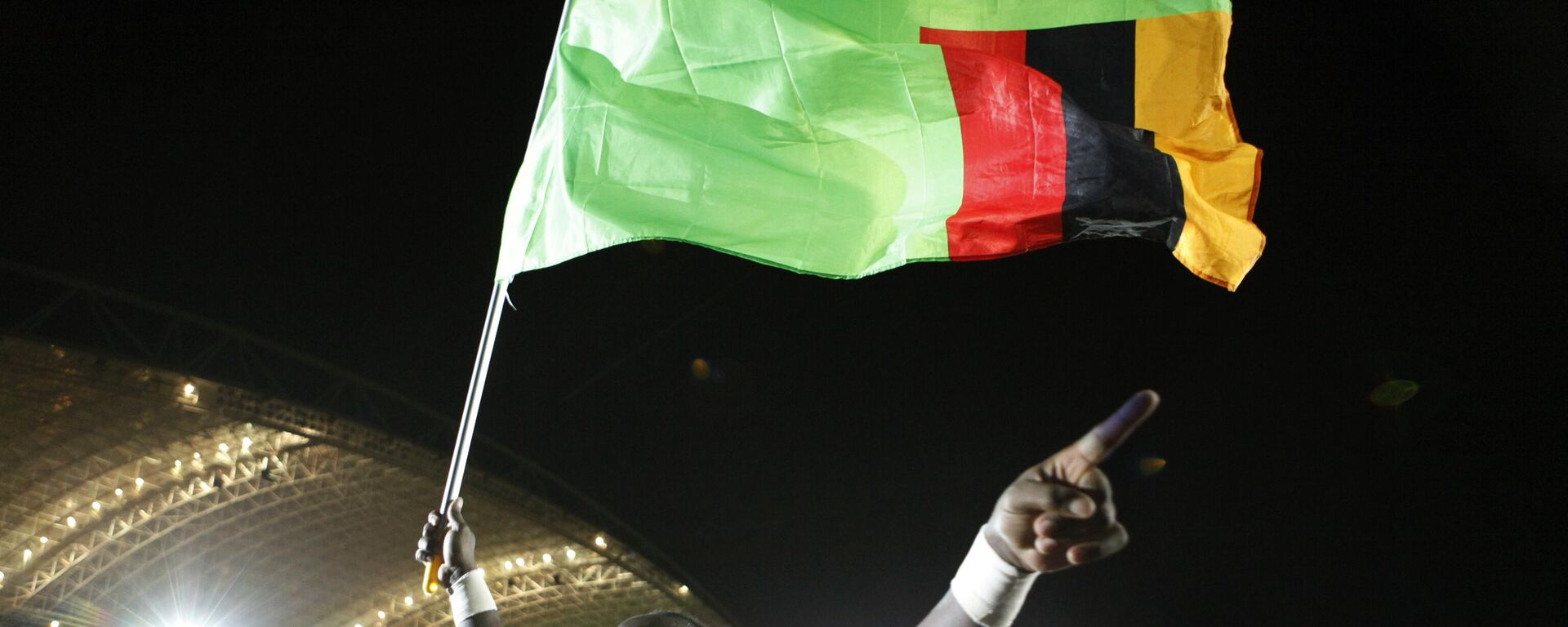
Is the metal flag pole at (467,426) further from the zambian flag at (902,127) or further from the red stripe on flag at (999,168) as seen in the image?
the red stripe on flag at (999,168)

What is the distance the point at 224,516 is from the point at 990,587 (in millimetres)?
21728

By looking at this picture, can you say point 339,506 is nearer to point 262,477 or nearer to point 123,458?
point 262,477

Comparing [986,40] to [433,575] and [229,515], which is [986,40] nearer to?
[433,575]

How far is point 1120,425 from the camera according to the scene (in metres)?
1.78

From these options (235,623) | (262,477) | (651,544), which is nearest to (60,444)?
(262,477)

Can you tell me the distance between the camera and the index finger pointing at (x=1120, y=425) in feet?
5.81

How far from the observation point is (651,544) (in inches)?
904

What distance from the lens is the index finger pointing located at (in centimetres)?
177

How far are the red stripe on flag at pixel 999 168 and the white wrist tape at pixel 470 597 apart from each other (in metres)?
1.97

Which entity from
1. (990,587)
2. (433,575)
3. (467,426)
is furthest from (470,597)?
(990,587)

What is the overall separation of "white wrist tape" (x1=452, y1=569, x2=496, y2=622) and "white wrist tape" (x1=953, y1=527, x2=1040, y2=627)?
1.55m

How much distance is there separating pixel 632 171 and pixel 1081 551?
90.3 inches

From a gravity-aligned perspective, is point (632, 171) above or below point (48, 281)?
below

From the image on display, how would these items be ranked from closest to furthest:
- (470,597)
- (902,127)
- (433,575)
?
(470,597)
(433,575)
(902,127)
